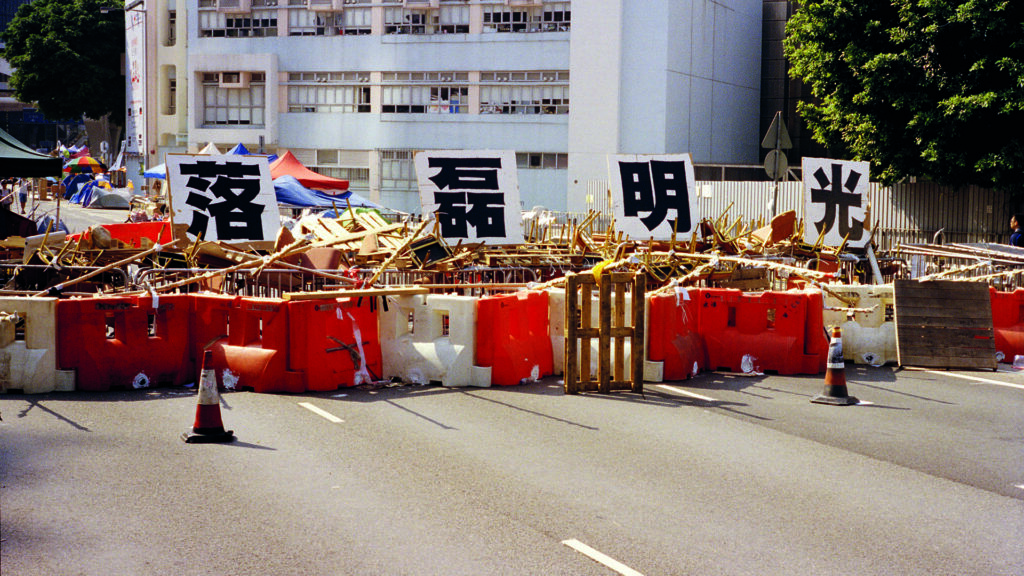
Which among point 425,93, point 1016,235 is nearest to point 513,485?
point 1016,235

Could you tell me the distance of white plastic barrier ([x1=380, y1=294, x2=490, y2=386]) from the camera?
12.4 meters

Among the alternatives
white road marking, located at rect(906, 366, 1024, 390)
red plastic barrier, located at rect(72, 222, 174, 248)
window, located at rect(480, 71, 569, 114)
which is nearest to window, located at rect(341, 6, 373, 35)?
window, located at rect(480, 71, 569, 114)

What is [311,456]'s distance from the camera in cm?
898

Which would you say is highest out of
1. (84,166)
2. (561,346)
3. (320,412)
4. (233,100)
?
(233,100)

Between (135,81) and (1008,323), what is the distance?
6123 centimetres

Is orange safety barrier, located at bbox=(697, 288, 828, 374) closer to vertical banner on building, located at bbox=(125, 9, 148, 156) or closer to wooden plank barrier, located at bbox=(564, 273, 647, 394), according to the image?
wooden plank barrier, located at bbox=(564, 273, 647, 394)

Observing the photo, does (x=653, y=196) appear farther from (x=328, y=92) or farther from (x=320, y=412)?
(x=328, y=92)

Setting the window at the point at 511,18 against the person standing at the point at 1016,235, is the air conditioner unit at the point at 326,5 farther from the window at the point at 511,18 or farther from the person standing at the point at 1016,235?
the person standing at the point at 1016,235

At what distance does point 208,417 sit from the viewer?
9.54 m

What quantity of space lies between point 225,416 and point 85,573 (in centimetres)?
450

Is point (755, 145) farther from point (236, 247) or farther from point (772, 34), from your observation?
point (236, 247)

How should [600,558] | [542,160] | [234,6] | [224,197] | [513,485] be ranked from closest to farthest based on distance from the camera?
[600,558], [513,485], [224,197], [542,160], [234,6]

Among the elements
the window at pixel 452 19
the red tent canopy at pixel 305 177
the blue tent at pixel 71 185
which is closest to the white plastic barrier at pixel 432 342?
the red tent canopy at pixel 305 177

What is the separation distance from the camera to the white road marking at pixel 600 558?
6246mm
